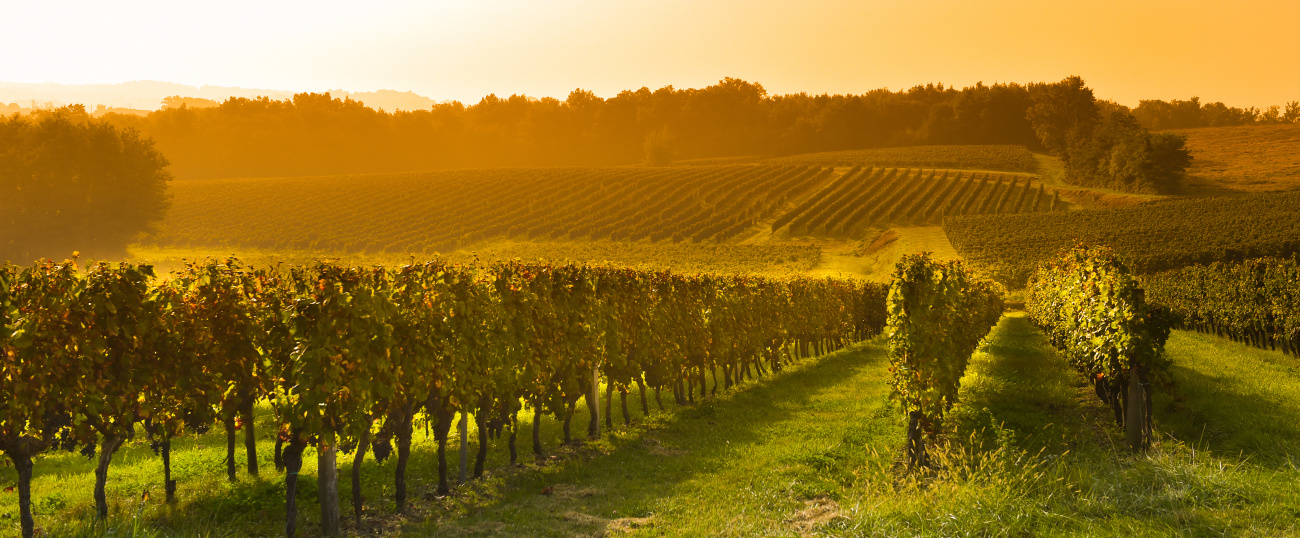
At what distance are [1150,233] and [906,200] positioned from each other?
2973 centimetres

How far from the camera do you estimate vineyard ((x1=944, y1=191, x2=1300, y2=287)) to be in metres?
53.9

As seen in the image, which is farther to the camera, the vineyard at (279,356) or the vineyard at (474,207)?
the vineyard at (474,207)

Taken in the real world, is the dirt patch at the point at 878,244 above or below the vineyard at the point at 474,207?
below

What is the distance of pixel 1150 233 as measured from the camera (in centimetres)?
6188

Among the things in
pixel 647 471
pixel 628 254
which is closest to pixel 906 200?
pixel 628 254

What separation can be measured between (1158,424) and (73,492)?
16732 mm

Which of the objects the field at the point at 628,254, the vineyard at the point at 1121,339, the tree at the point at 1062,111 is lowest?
the field at the point at 628,254

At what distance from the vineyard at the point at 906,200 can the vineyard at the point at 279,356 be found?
225 feet

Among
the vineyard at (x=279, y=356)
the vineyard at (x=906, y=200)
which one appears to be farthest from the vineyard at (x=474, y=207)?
the vineyard at (x=279, y=356)

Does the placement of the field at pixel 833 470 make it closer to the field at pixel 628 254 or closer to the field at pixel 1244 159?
the field at pixel 628 254

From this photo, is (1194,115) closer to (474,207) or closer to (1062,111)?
(1062,111)

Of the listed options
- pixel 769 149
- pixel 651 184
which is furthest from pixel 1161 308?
pixel 769 149

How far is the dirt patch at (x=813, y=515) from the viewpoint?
805cm

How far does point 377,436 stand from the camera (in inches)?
357
